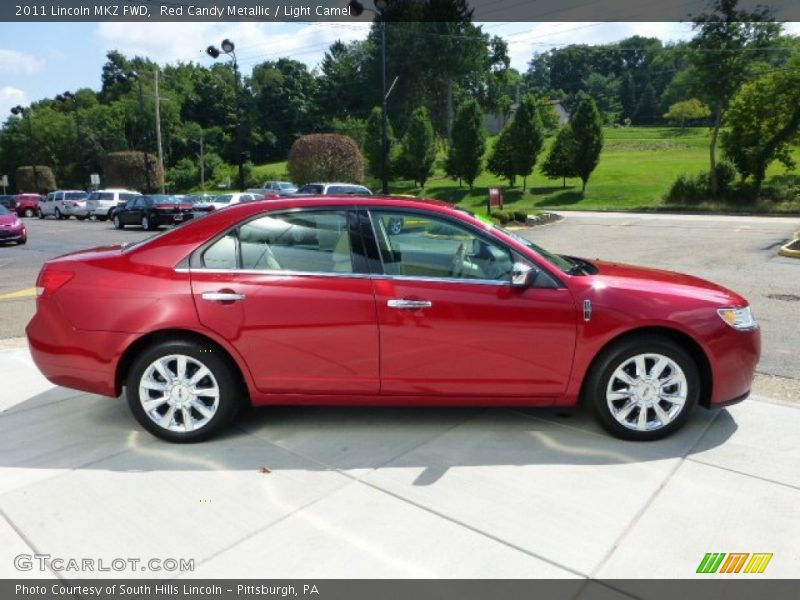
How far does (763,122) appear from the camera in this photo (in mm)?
→ 28156

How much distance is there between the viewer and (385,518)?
3098 millimetres

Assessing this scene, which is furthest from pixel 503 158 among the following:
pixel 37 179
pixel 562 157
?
pixel 37 179

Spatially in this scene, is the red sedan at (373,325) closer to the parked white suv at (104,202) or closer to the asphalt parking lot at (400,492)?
the asphalt parking lot at (400,492)

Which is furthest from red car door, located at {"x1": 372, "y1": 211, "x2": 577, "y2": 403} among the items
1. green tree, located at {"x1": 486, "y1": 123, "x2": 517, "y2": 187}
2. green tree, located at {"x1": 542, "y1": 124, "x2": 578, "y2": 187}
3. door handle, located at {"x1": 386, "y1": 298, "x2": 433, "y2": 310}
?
green tree, located at {"x1": 486, "y1": 123, "x2": 517, "y2": 187}

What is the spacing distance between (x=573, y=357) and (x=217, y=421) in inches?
87.8

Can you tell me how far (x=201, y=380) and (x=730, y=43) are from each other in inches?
1240

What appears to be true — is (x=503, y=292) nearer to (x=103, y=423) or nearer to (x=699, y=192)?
(x=103, y=423)

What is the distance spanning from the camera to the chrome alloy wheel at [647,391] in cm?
383

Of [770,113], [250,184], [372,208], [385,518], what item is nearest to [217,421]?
[385,518]

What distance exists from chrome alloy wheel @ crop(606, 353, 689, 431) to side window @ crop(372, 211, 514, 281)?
0.94 metres

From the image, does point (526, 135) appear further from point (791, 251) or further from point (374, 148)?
point (791, 251)

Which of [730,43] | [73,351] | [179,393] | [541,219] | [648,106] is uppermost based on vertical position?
[648,106]

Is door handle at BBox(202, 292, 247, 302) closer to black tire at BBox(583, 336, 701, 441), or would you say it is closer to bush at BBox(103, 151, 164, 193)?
black tire at BBox(583, 336, 701, 441)

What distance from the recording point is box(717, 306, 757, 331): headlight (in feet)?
12.7
